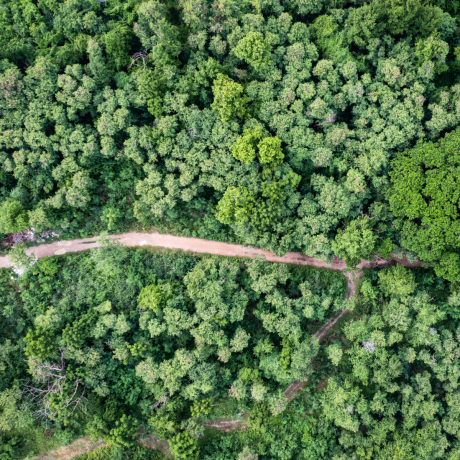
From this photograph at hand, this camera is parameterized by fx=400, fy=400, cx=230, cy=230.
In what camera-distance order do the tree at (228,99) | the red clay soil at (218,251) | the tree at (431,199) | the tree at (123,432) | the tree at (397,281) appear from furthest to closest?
1. the red clay soil at (218,251)
2. the tree at (397,281)
3. the tree at (123,432)
4. the tree at (228,99)
5. the tree at (431,199)

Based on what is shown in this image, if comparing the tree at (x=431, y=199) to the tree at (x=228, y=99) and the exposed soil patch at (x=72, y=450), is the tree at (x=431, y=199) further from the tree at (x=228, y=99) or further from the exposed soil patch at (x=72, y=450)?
the exposed soil patch at (x=72, y=450)

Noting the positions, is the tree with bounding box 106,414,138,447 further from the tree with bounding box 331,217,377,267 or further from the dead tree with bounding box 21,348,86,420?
the tree with bounding box 331,217,377,267

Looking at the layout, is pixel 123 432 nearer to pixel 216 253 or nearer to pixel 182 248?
pixel 182 248

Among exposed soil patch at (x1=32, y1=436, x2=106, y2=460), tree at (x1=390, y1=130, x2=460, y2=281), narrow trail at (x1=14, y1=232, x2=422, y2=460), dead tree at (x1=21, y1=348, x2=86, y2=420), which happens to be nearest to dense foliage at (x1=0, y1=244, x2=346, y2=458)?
dead tree at (x1=21, y1=348, x2=86, y2=420)

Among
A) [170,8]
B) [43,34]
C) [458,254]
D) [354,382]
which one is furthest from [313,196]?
[43,34]

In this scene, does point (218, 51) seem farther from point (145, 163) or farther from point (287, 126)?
point (145, 163)

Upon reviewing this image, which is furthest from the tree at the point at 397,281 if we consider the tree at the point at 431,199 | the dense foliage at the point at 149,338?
the dense foliage at the point at 149,338

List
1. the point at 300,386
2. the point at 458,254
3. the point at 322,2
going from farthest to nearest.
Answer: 1. the point at 300,386
2. the point at 322,2
3. the point at 458,254
